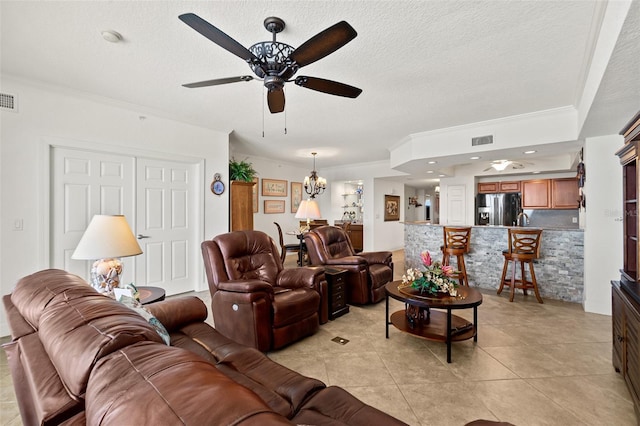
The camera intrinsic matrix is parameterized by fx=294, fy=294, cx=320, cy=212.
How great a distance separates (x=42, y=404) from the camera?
0.77 meters

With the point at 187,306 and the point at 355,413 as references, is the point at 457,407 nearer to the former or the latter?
the point at 355,413

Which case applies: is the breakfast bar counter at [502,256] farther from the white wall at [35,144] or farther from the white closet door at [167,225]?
the white wall at [35,144]

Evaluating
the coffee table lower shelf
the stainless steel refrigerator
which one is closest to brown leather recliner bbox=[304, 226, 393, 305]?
the coffee table lower shelf

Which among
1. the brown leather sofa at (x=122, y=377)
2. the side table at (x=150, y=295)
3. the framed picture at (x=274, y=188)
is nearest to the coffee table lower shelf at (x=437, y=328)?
the brown leather sofa at (x=122, y=377)

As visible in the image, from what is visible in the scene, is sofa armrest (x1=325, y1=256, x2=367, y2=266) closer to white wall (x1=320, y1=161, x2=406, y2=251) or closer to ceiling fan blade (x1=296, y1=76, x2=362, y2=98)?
ceiling fan blade (x1=296, y1=76, x2=362, y2=98)

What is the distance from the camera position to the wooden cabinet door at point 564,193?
6160mm

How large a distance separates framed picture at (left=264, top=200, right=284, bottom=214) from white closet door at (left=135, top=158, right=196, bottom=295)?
3.00m

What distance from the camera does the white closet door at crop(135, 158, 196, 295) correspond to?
13.3ft

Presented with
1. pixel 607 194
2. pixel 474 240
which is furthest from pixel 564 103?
pixel 474 240

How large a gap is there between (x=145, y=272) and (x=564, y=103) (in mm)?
5818

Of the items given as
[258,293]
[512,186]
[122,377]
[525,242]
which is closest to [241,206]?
[258,293]

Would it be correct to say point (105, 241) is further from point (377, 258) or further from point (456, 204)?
point (456, 204)

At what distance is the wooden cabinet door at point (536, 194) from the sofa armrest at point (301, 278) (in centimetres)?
577

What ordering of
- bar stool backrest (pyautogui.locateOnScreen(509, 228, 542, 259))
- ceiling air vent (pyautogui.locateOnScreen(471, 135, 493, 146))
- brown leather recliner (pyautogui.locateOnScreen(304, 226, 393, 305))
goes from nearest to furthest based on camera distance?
brown leather recliner (pyautogui.locateOnScreen(304, 226, 393, 305)) < bar stool backrest (pyautogui.locateOnScreen(509, 228, 542, 259)) < ceiling air vent (pyautogui.locateOnScreen(471, 135, 493, 146))
